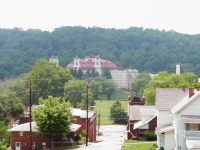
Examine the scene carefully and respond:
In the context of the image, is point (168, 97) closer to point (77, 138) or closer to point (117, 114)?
point (77, 138)

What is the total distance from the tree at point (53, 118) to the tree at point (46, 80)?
306 feet

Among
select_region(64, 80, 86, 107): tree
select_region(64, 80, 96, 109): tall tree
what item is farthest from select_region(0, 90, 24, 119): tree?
select_region(64, 80, 86, 107): tree

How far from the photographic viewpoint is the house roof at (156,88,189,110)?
60.5m

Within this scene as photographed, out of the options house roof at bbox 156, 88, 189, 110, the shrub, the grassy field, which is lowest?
the grassy field

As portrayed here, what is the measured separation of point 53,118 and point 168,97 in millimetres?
14703

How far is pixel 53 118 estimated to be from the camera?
2682 inches

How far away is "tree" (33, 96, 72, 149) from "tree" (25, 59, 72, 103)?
93119mm

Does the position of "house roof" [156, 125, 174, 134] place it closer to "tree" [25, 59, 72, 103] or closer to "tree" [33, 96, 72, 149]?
"tree" [33, 96, 72, 149]

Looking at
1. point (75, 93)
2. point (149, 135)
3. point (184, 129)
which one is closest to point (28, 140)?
point (149, 135)

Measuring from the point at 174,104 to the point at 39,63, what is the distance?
119391 millimetres

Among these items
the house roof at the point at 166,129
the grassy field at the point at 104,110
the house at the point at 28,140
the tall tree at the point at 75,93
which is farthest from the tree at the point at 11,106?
the house roof at the point at 166,129

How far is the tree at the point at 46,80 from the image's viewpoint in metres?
166

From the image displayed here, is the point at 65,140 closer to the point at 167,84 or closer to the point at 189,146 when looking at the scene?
the point at 189,146

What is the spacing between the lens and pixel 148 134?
245 ft
